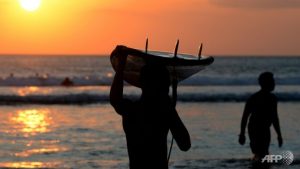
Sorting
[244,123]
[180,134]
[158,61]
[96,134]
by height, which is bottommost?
[96,134]

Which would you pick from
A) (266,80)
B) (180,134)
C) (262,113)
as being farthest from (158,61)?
(262,113)

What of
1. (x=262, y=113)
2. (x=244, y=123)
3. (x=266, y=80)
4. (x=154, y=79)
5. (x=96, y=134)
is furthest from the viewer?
(x=96, y=134)

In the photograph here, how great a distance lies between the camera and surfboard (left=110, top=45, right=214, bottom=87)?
16.8 ft

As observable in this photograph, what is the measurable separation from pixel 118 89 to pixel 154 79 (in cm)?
30

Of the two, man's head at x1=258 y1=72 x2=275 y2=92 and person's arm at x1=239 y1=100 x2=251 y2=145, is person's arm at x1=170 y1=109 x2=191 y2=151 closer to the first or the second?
person's arm at x1=239 y1=100 x2=251 y2=145

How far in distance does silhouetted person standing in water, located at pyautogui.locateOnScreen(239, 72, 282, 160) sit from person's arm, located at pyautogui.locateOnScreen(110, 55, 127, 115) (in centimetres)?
444

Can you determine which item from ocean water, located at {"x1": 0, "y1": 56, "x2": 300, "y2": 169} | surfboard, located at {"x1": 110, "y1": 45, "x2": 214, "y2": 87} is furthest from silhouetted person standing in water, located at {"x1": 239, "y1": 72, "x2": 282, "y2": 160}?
surfboard, located at {"x1": 110, "y1": 45, "x2": 214, "y2": 87}

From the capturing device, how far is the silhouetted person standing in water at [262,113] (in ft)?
31.0

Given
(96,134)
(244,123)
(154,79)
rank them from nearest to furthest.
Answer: (154,79)
(244,123)
(96,134)

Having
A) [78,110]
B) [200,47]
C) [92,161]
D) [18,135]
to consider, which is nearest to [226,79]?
[78,110]

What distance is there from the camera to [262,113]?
9.60m

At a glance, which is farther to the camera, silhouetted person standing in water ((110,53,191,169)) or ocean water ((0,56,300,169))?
ocean water ((0,56,300,169))

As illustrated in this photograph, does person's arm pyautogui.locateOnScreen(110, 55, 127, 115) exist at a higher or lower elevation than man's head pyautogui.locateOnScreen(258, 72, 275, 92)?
higher

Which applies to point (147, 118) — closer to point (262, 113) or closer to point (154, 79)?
point (154, 79)
